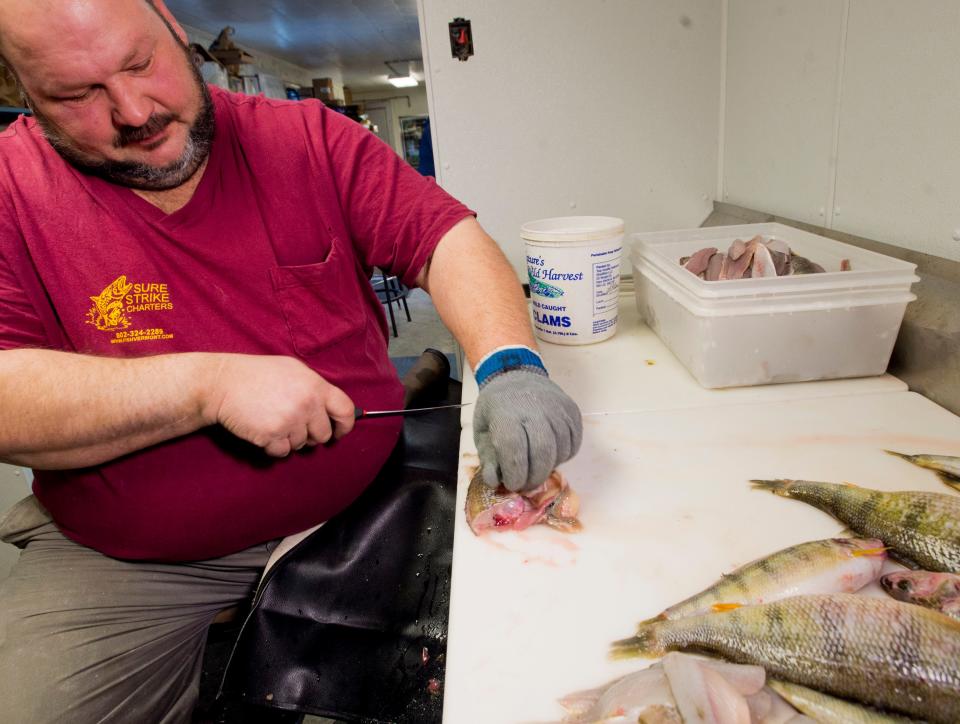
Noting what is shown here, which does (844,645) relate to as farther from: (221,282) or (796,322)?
(221,282)

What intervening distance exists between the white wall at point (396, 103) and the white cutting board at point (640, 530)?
51.2 ft

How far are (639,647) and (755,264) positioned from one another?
860 mm

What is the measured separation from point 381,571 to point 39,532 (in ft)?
2.36

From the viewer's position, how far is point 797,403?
42.6 inches

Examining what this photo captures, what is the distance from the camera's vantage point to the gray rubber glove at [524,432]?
2.62 feet

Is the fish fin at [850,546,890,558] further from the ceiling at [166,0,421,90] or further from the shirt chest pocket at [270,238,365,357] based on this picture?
the ceiling at [166,0,421,90]

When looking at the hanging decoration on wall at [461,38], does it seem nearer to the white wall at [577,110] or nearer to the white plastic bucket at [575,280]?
the white wall at [577,110]

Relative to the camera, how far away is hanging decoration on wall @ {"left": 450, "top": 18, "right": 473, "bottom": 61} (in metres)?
1.85

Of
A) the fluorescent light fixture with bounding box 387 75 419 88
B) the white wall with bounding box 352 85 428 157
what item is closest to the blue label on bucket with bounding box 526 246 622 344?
the fluorescent light fixture with bounding box 387 75 419 88

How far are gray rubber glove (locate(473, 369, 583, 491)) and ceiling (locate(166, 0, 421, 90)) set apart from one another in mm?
6313

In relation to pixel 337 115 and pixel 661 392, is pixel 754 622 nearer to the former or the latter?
pixel 661 392

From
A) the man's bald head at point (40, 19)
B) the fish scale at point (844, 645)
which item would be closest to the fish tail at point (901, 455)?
the fish scale at point (844, 645)

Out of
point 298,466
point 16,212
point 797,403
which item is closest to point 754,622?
point 797,403

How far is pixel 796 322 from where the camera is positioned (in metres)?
1.11
